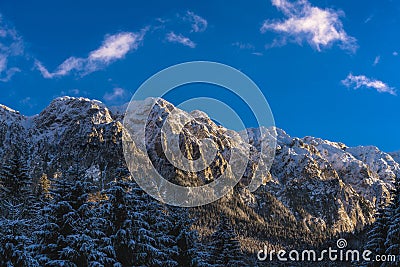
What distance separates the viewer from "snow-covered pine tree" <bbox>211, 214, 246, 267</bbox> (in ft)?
129

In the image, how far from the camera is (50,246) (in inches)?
1057

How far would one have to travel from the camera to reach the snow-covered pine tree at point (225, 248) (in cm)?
3945

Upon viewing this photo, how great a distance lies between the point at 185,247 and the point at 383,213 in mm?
16200

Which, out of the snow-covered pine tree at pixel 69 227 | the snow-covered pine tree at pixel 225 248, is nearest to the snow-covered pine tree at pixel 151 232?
the snow-covered pine tree at pixel 69 227

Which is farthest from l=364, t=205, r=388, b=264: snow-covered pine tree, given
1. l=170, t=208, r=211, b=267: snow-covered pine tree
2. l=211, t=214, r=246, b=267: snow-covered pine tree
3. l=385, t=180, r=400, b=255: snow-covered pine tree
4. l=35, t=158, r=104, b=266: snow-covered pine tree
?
l=35, t=158, r=104, b=266: snow-covered pine tree

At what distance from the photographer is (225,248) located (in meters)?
40.0

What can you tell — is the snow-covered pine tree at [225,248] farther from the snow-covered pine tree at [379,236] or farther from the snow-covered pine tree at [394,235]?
the snow-covered pine tree at [394,235]

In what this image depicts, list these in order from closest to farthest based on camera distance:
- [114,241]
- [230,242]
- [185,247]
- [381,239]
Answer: [114,241]
[185,247]
[381,239]
[230,242]

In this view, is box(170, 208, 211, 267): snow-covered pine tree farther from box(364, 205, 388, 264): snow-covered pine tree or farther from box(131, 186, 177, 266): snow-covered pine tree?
box(364, 205, 388, 264): snow-covered pine tree

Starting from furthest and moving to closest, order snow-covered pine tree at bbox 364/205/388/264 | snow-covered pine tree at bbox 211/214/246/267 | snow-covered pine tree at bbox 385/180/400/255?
snow-covered pine tree at bbox 211/214/246/267, snow-covered pine tree at bbox 364/205/388/264, snow-covered pine tree at bbox 385/180/400/255

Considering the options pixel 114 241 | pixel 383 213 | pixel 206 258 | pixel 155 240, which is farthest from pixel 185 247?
pixel 383 213

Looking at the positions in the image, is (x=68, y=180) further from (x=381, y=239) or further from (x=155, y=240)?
(x=381, y=239)

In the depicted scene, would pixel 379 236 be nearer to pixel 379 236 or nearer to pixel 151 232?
pixel 379 236

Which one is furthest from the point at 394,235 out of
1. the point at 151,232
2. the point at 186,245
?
the point at 151,232
